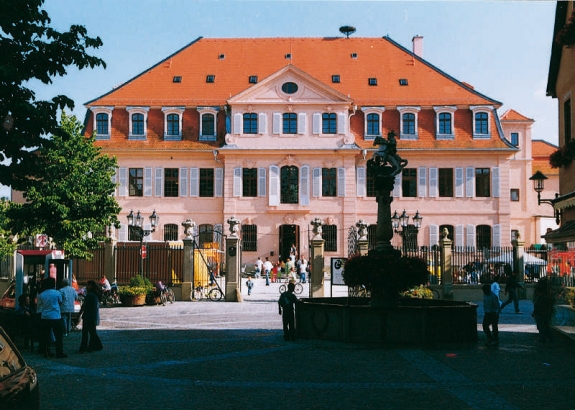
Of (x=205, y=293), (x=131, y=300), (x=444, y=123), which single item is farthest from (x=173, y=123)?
(x=131, y=300)

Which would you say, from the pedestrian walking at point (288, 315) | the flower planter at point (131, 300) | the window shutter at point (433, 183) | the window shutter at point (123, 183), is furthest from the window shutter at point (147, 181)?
the pedestrian walking at point (288, 315)

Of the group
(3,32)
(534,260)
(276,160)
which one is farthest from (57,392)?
(276,160)

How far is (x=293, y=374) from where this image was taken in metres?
11.4

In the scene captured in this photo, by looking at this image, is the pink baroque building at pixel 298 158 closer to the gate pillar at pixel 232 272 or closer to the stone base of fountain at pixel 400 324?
the gate pillar at pixel 232 272

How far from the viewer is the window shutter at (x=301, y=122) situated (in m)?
46.1

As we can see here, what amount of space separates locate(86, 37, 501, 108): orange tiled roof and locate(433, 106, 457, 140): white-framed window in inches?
23.1

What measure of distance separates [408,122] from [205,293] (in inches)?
884

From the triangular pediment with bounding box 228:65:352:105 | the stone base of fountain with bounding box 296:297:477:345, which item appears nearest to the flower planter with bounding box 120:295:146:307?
the stone base of fountain with bounding box 296:297:477:345

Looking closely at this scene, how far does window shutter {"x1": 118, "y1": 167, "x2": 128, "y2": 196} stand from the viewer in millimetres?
46688

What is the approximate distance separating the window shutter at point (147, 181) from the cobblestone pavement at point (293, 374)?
3004cm

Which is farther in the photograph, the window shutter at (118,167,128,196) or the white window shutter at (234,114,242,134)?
the window shutter at (118,167,128,196)

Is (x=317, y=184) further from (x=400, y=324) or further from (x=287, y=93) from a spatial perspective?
(x=400, y=324)

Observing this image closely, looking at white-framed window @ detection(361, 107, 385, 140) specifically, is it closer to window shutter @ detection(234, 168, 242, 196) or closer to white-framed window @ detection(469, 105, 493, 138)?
white-framed window @ detection(469, 105, 493, 138)

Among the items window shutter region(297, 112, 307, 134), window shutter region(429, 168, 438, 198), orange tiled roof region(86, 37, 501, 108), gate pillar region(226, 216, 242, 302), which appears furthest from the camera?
orange tiled roof region(86, 37, 501, 108)
